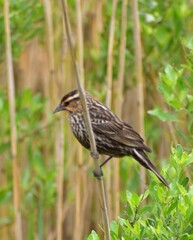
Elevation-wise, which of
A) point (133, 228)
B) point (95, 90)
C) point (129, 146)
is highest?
point (95, 90)

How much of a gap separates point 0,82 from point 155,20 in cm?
111

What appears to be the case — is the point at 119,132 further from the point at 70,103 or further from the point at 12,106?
the point at 12,106

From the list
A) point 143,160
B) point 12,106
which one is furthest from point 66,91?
point 143,160

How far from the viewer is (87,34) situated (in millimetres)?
4402

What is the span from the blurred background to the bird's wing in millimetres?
211

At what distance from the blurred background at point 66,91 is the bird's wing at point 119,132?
0.69ft

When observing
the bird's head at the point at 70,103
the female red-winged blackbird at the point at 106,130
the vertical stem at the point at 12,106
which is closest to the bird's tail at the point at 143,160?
the female red-winged blackbird at the point at 106,130

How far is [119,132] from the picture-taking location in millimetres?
3010

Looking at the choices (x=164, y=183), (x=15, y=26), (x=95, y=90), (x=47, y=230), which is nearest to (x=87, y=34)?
(x=95, y=90)

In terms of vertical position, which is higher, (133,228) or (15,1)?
(15,1)

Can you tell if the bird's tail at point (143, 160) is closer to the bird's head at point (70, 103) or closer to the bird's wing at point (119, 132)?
the bird's wing at point (119, 132)

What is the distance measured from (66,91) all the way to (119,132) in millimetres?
1179

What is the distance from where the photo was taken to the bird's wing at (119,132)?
2.92 meters

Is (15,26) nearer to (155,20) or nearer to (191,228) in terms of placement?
(155,20)
